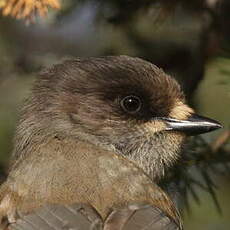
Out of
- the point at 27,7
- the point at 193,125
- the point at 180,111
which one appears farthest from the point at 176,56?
the point at 27,7

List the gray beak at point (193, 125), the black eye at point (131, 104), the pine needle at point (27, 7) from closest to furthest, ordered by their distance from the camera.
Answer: the pine needle at point (27, 7) → the gray beak at point (193, 125) → the black eye at point (131, 104)

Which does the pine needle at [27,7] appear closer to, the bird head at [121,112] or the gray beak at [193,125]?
the bird head at [121,112]

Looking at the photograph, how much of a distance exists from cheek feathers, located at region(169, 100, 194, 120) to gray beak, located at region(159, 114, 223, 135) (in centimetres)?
2

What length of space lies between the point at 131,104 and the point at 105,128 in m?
0.17

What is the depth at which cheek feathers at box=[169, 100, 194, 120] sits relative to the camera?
7004 mm

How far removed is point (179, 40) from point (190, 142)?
0.84 meters

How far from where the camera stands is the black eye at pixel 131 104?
6.99 meters

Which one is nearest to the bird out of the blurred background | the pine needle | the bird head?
the bird head

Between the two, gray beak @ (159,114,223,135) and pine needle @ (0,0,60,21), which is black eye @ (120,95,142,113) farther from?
pine needle @ (0,0,60,21)

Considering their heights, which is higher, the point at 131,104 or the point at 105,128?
the point at 131,104

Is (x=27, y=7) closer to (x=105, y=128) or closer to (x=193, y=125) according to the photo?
(x=105, y=128)

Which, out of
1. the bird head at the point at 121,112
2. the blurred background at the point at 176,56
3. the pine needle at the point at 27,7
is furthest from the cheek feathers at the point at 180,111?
the pine needle at the point at 27,7

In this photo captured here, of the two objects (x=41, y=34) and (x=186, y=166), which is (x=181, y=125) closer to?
(x=186, y=166)

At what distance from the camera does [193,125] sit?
6.93 m
